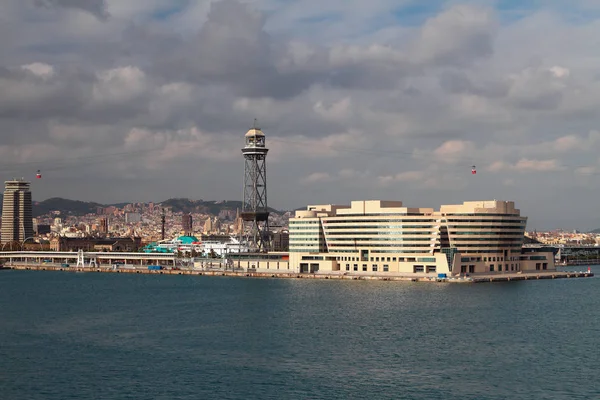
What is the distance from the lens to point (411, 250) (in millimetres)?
106500

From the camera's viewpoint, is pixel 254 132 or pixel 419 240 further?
pixel 254 132

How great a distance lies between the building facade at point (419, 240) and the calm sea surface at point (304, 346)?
22493 mm

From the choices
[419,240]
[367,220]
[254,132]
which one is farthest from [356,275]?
[254,132]

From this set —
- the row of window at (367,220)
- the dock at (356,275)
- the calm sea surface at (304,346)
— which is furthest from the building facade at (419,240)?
the calm sea surface at (304,346)

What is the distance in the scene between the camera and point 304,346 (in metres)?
48.5

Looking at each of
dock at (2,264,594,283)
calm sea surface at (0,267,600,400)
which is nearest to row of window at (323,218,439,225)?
dock at (2,264,594,283)

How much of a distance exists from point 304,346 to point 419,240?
195 feet

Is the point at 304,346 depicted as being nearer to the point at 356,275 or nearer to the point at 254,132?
the point at 356,275

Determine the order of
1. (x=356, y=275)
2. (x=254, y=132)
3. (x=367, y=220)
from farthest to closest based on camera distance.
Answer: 1. (x=254, y=132)
2. (x=367, y=220)
3. (x=356, y=275)

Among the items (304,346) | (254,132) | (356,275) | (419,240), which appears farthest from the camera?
(254,132)

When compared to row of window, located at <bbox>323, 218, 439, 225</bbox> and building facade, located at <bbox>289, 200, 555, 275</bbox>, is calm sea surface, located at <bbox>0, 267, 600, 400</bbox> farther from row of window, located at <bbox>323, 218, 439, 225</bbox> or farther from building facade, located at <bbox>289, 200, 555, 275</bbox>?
row of window, located at <bbox>323, 218, 439, 225</bbox>

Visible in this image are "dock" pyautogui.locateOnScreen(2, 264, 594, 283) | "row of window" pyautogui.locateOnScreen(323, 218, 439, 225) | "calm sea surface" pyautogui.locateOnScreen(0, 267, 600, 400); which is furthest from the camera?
"row of window" pyautogui.locateOnScreen(323, 218, 439, 225)

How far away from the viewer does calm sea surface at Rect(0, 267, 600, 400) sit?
38344 mm

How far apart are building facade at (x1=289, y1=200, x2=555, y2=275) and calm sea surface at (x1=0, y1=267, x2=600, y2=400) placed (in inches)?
886
